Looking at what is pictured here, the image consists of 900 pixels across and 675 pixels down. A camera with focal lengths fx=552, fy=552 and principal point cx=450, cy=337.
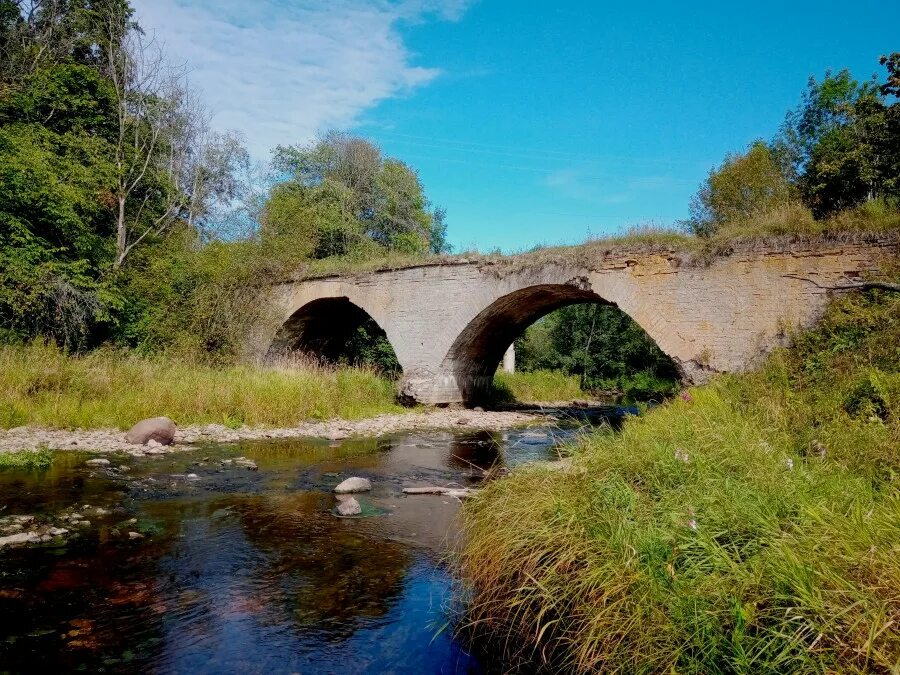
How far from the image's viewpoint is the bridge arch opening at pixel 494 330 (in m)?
14.2

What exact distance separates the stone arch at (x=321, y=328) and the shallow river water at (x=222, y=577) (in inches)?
434

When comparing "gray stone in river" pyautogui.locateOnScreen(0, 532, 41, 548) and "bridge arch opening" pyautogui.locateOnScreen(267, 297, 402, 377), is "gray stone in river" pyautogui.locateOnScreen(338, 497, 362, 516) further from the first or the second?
"bridge arch opening" pyautogui.locateOnScreen(267, 297, 402, 377)

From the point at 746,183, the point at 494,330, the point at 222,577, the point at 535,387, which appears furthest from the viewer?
the point at 746,183

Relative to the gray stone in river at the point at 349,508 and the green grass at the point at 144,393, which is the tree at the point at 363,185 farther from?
the gray stone in river at the point at 349,508

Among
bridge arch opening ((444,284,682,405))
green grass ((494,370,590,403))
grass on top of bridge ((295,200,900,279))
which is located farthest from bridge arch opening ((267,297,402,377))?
grass on top of bridge ((295,200,900,279))

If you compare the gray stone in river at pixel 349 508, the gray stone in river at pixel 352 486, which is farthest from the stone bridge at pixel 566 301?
the gray stone in river at pixel 349 508

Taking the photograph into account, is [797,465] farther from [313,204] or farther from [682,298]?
[313,204]

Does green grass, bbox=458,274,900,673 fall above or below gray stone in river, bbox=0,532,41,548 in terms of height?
above

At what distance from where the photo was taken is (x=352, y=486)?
22.7 ft

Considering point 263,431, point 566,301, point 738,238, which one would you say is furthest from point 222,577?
point 566,301

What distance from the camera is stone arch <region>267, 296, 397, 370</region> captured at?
60.3 feet

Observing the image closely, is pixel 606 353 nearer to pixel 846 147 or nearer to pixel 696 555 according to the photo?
pixel 846 147

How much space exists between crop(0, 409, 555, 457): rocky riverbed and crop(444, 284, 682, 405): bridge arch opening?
123cm

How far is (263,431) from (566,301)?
8.92m
